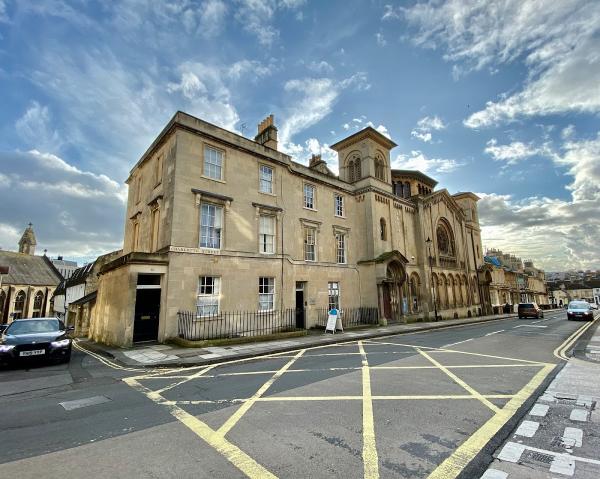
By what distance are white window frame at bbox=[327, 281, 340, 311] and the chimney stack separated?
32.8 ft

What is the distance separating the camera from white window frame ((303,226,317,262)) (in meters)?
20.0

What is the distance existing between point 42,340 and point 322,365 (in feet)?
28.1

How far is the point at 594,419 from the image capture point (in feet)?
15.3

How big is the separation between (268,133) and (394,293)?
15.5m

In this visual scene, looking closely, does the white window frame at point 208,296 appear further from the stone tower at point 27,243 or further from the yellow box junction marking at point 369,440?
the stone tower at point 27,243

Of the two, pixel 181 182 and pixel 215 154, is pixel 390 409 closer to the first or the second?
pixel 181 182

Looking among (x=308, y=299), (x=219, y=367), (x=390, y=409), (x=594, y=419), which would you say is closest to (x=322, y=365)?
(x=219, y=367)

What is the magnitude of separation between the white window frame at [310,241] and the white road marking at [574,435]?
15933 millimetres

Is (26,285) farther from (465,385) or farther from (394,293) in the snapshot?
(465,385)

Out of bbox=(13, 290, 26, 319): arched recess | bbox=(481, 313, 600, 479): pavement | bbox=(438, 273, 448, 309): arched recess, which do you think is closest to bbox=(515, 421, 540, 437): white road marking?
bbox=(481, 313, 600, 479): pavement

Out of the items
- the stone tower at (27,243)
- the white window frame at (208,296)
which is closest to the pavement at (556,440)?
the white window frame at (208,296)

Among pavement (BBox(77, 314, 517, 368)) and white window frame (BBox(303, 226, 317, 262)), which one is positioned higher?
white window frame (BBox(303, 226, 317, 262))

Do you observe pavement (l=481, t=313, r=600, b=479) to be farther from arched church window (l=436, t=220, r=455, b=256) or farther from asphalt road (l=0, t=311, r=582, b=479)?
arched church window (l=436, t=220, r=455, b=256)

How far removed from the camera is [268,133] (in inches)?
802
